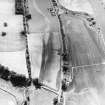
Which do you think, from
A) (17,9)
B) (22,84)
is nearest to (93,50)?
(22,84)

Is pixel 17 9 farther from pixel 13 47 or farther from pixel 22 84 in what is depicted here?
pixel 22 84

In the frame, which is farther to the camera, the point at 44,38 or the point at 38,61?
the point at 44,38

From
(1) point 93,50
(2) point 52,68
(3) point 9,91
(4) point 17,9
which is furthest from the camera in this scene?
(4) point 17,9

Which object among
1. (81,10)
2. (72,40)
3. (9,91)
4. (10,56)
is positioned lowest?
(9,91)

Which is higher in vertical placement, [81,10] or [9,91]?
[81,10]

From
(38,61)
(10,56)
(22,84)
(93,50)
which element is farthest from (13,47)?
(93,50)

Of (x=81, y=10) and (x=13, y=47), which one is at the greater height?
(x=81, y=10)

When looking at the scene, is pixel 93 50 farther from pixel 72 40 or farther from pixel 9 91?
pixel 9 91

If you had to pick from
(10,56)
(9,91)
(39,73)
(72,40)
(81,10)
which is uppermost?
(81,10)

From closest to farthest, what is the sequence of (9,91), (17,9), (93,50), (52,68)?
1. (9,91)
2. (52,68)
3. (93,50)
4. (17,9)
